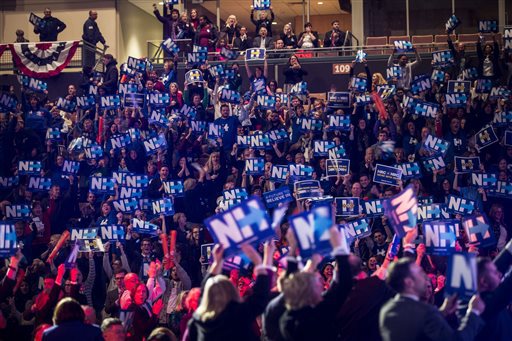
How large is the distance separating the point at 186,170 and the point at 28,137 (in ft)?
10.5

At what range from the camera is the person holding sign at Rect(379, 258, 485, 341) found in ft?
18.2

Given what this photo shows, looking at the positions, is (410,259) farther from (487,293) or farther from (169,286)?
(169,286)

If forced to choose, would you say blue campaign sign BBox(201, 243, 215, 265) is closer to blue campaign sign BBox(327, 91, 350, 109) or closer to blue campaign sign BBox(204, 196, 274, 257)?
blue campaign sign BBox(327, 91, 350, 109)

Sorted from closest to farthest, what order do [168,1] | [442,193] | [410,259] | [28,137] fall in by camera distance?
1. [410,259]
2. [442,193]
3. [28,137]
4. [168,1]

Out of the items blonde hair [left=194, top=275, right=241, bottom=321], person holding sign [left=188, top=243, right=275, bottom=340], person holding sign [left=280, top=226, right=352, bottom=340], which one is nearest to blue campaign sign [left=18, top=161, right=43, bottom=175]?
person holding sign [left=188, top=243, right=275, bottom=340]

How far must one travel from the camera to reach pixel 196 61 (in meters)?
16.9

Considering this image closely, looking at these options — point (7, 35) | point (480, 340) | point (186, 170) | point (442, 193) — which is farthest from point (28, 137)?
point (480, 340)

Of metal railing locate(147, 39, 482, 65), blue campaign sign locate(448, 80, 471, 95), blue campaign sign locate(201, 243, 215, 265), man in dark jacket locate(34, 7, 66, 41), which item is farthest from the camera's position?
man in dark jacket locate(34, 7, 66, 41)

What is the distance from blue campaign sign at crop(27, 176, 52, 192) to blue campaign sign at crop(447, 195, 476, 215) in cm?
622

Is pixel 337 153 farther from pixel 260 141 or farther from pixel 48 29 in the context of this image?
pixel 48 29

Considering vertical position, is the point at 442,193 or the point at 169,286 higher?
the point at 442,193

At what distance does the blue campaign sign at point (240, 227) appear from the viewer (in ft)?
20.4

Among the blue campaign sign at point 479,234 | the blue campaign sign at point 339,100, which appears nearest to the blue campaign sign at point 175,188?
the blue campaign sign at point 339,100

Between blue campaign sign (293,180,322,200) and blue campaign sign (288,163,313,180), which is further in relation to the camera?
blue campaign sign (288,163,313,180)
